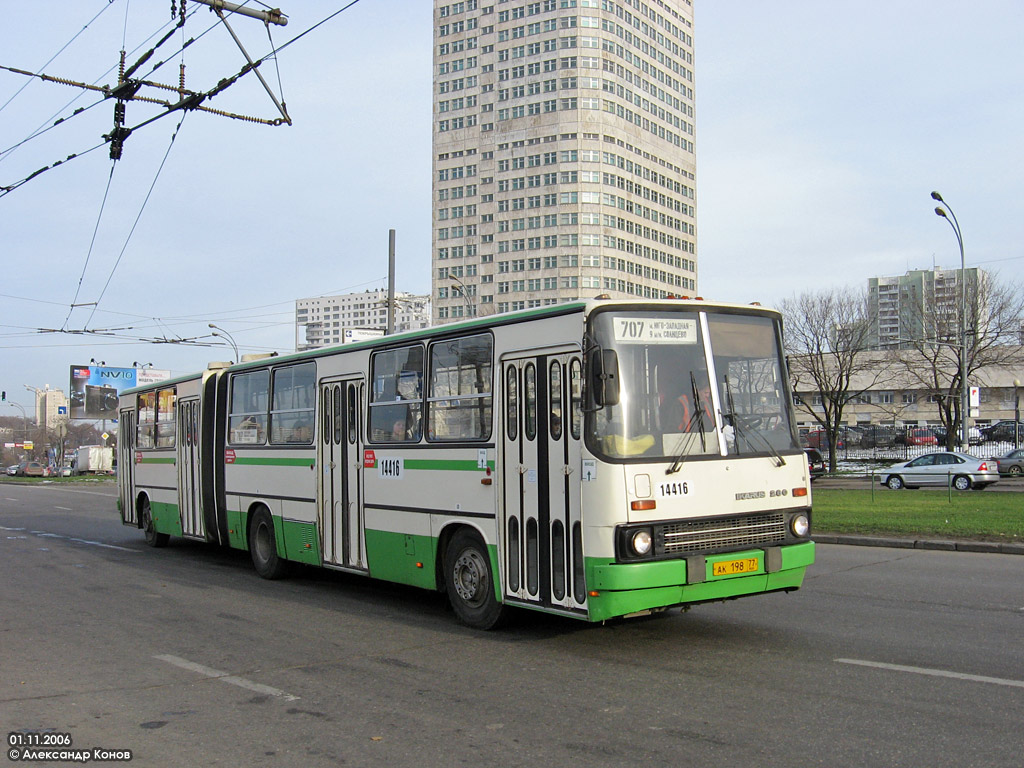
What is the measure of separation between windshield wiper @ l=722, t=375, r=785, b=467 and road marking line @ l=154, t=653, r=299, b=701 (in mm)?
4030

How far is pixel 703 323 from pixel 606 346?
99 cm

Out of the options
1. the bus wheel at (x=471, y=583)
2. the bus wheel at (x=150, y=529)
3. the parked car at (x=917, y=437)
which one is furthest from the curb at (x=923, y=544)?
the parked car at (x=917, y=437)

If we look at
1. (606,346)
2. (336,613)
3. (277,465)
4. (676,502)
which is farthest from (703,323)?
(277,465)

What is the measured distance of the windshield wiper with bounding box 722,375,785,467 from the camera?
7.89m

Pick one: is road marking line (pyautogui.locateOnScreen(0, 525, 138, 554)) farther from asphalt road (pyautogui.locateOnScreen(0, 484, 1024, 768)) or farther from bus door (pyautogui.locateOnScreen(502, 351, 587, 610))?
bus door (pyautogui.locateOnScreen(502, 351, 587, 610))

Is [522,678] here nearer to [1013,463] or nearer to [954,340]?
[1013,463]

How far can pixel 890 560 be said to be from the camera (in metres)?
13.4

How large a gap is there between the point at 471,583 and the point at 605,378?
2.78 metres

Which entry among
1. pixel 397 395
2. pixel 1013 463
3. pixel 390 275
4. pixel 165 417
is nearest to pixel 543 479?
pixel 397 395

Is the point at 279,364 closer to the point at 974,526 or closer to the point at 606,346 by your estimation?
the point at 606,346

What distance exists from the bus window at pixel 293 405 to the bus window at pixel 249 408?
1.08ft

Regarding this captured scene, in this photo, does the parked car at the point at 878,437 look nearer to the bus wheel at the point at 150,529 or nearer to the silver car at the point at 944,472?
the silver car at the point at 944,472

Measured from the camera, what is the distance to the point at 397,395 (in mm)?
10070

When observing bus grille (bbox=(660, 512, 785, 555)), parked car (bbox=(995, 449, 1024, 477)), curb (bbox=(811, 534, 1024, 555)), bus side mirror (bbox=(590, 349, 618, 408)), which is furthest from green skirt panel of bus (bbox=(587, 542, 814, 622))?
parked car (bbox=(995, 449, 1024, 477))
